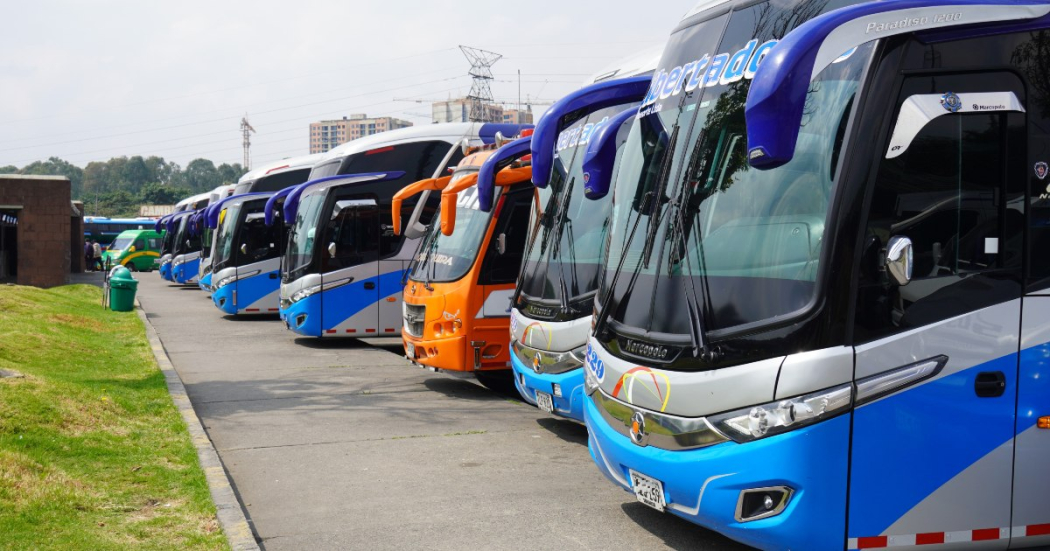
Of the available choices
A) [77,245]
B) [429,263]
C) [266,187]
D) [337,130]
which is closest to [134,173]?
[337,130]

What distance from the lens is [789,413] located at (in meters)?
4.80

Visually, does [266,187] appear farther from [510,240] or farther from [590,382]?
[590,382]

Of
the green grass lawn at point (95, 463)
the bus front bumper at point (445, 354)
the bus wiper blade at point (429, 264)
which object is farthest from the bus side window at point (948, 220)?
the bus wiper blade at point (429, 264)

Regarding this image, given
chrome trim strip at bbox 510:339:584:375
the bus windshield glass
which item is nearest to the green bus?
the bus windshield glass

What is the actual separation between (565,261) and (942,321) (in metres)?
4.53

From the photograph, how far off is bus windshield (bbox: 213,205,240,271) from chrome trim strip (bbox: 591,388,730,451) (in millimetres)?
19745

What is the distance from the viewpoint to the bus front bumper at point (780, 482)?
479 centimetres

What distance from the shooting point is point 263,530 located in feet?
21.7

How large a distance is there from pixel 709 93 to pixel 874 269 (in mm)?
1522

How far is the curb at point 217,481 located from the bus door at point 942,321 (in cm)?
355

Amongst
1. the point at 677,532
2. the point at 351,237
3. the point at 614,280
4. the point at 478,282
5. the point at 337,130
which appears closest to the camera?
the point at 614,280

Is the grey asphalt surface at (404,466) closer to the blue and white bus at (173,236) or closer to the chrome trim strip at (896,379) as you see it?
the chrome trim strip at (896,379)

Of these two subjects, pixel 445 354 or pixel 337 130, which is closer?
pixel 445 354

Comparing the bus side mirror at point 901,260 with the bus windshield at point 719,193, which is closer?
the bus side mirror at point 901,260
